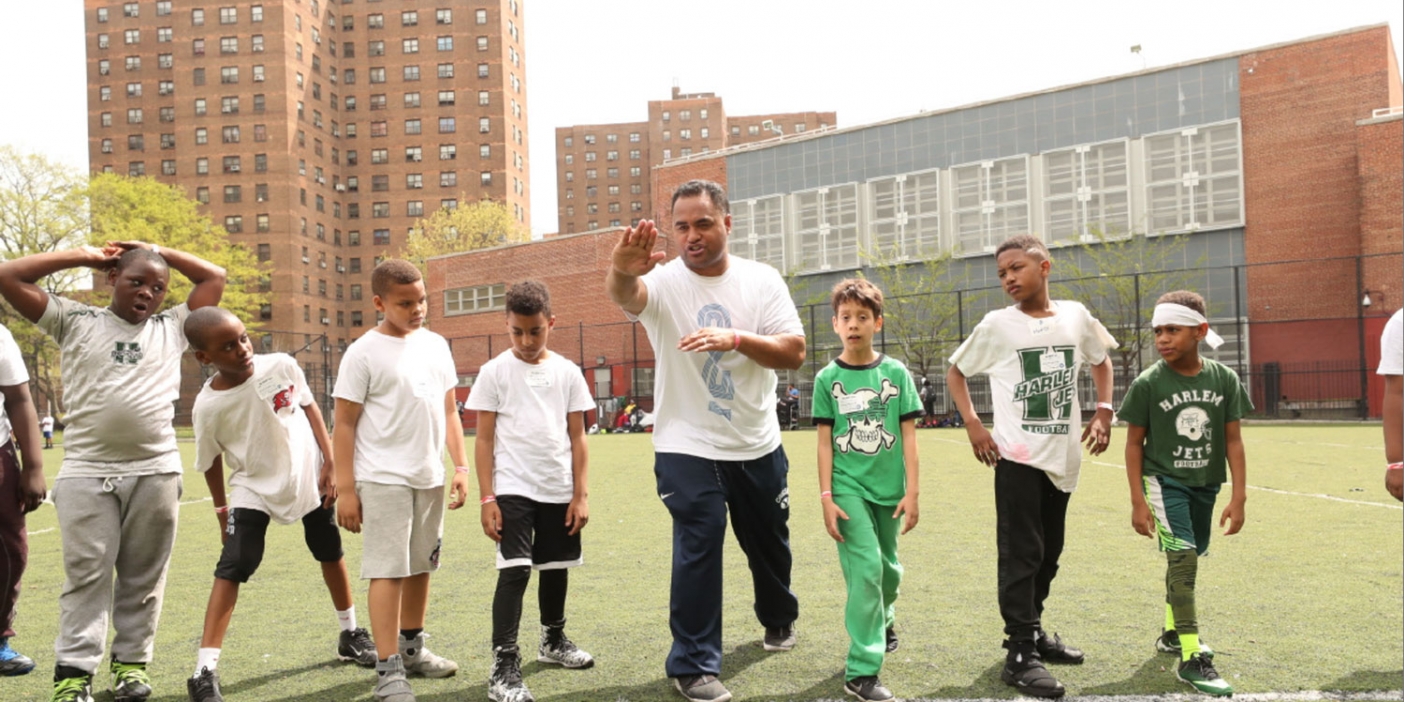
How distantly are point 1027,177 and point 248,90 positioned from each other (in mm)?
66803

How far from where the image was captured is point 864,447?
14.4 ft

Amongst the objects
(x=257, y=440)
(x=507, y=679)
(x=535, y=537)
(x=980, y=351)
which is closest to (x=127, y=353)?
(x=257, y=440)

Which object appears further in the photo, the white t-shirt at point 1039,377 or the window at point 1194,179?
the window at point 1194,179

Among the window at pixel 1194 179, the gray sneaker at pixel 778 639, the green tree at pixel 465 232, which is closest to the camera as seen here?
the gray sneaker at pixel 778 639

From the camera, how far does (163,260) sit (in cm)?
448

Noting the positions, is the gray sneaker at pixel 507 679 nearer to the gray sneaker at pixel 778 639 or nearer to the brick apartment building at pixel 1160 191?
the gray sneaker at pixel 778 639

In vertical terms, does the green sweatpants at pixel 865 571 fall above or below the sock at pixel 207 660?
above

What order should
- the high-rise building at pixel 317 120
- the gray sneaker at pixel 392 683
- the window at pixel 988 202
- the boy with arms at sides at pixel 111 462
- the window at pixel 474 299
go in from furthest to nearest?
the high-rise building at pixel 317 120 → the window at pixel 474 299 → the window at pixel 988 202 → the boy with arms at sides at pixel 111 462 → the gray sneaker at pixel 392 683

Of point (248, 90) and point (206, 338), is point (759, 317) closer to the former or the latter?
point (206, 338)

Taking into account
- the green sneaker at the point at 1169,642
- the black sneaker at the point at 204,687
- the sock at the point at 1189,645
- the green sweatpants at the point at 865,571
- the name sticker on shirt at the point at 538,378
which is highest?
the name sticker on shirt at the point at 538,378

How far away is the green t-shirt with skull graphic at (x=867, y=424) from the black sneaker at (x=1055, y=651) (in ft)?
2.93

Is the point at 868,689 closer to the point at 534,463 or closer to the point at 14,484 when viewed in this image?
the point at 534,463

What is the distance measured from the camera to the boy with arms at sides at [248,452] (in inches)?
171

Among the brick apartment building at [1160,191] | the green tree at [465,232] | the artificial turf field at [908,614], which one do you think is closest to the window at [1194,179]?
the brick apartment building at [1160,191]
